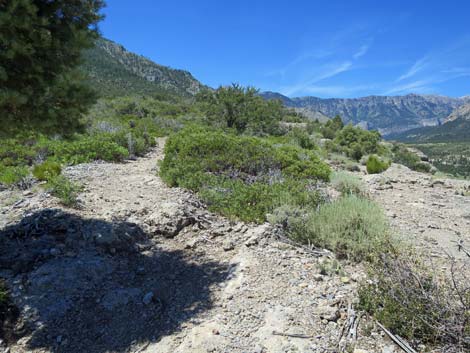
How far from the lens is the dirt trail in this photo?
3348 millimetres


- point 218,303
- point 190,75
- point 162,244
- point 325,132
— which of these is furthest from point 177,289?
point 190,75

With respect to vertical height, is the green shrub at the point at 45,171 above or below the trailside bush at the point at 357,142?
below

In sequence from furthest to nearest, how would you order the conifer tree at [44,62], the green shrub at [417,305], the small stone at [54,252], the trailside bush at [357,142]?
the trailside bush at [357,142], the small stone at [54,252], the conifer tree at [44,62], the green shrub at [417,305]

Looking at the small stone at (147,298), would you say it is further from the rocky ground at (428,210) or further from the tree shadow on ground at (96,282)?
the rocky ground at (428,210)

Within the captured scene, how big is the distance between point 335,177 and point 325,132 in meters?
18.2

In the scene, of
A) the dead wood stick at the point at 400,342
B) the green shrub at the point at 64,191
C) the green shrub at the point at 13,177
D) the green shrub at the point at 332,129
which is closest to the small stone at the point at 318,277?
the dead wood stick at the point at 400,342

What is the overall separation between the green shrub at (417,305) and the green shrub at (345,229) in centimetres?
75

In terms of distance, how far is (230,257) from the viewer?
201 inches

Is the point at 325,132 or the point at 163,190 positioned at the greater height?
the point at 325,132

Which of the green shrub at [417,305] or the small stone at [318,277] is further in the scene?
the small stone at [318,277]

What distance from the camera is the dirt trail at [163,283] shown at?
11.0 ft

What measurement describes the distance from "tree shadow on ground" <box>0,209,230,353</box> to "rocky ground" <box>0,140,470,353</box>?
0.01 metres

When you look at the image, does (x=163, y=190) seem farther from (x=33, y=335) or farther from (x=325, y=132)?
(x=325, y=132)

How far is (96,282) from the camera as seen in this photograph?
4.35m
